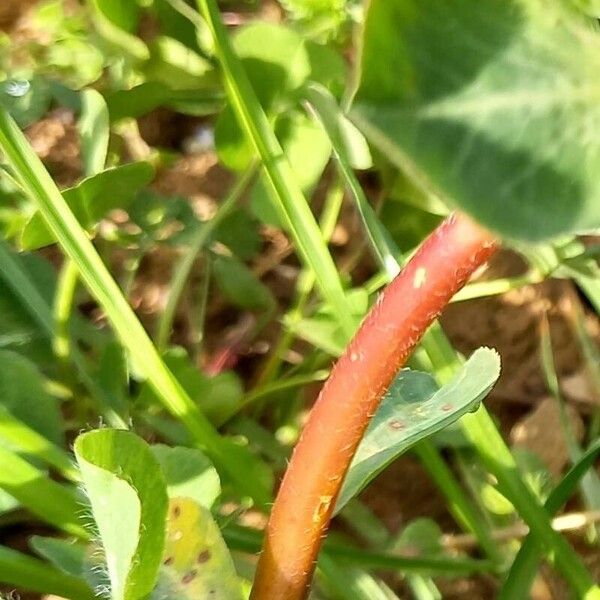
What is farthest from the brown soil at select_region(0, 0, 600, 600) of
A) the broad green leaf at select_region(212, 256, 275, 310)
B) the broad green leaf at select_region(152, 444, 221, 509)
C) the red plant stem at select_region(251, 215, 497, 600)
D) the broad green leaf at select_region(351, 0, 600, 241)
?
the broad green leaf at select_region(351, 0, 600, 241)

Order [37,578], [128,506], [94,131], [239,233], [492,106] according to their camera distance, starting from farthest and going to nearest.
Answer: [239,233], [94,131], [37,578], [128,506], [492,106]

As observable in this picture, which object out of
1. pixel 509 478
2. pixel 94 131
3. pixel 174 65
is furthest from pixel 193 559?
pixel 174 65

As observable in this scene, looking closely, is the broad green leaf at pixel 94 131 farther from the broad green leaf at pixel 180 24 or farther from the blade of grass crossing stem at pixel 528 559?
the blade of grass crossing stem at pixel 528 559

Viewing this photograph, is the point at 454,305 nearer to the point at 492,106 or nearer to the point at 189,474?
the point at 189,474

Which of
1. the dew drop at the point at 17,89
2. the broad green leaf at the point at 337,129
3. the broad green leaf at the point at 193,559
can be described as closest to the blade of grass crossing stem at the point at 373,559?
the broad green leaf at the point at 193,559

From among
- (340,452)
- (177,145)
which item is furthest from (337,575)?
(177,145)

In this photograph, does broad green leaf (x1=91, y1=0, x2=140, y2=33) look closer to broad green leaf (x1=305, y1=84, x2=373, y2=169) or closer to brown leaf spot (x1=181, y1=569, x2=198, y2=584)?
broad green leaf (x1=305, y1=84, x2=373, y2=169)
